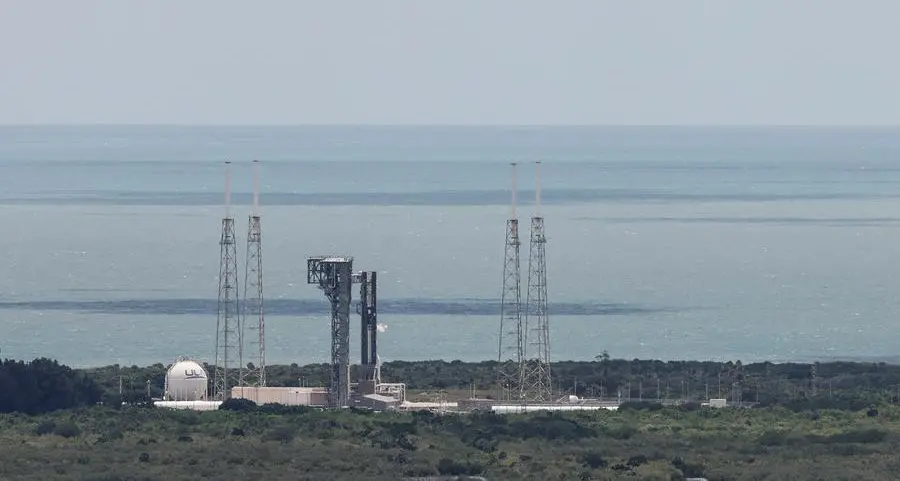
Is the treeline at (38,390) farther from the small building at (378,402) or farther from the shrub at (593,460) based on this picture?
the shrub at (593,460)

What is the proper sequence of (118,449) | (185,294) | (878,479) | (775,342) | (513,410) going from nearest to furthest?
(878,479) → (118,449) → (513,410) → (775,342) → (185,294)

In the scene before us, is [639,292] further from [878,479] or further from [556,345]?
[878,479]

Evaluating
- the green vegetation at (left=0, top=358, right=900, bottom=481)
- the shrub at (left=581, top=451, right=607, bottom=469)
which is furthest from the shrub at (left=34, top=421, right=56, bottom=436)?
the shrub at (left=581, top=451, right=607, bottom=469)

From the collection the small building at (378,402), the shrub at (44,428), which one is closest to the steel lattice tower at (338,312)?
the small building at (378,402)

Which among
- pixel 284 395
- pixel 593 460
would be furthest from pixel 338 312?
pixel 593 460

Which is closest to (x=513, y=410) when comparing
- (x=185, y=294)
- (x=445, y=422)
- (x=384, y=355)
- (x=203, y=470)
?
(x=445, y=422)

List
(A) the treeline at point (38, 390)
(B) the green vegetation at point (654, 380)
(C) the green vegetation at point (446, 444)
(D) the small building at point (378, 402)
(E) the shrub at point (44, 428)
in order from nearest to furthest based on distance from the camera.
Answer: (C) the green vegetation at point (446, 444) → (E) the shrub at point (44, 428) → (D) the small building at point (378, 402) → (A) the treeline at point (38, 390) → (B) the green vegetation at point (654, 380)
